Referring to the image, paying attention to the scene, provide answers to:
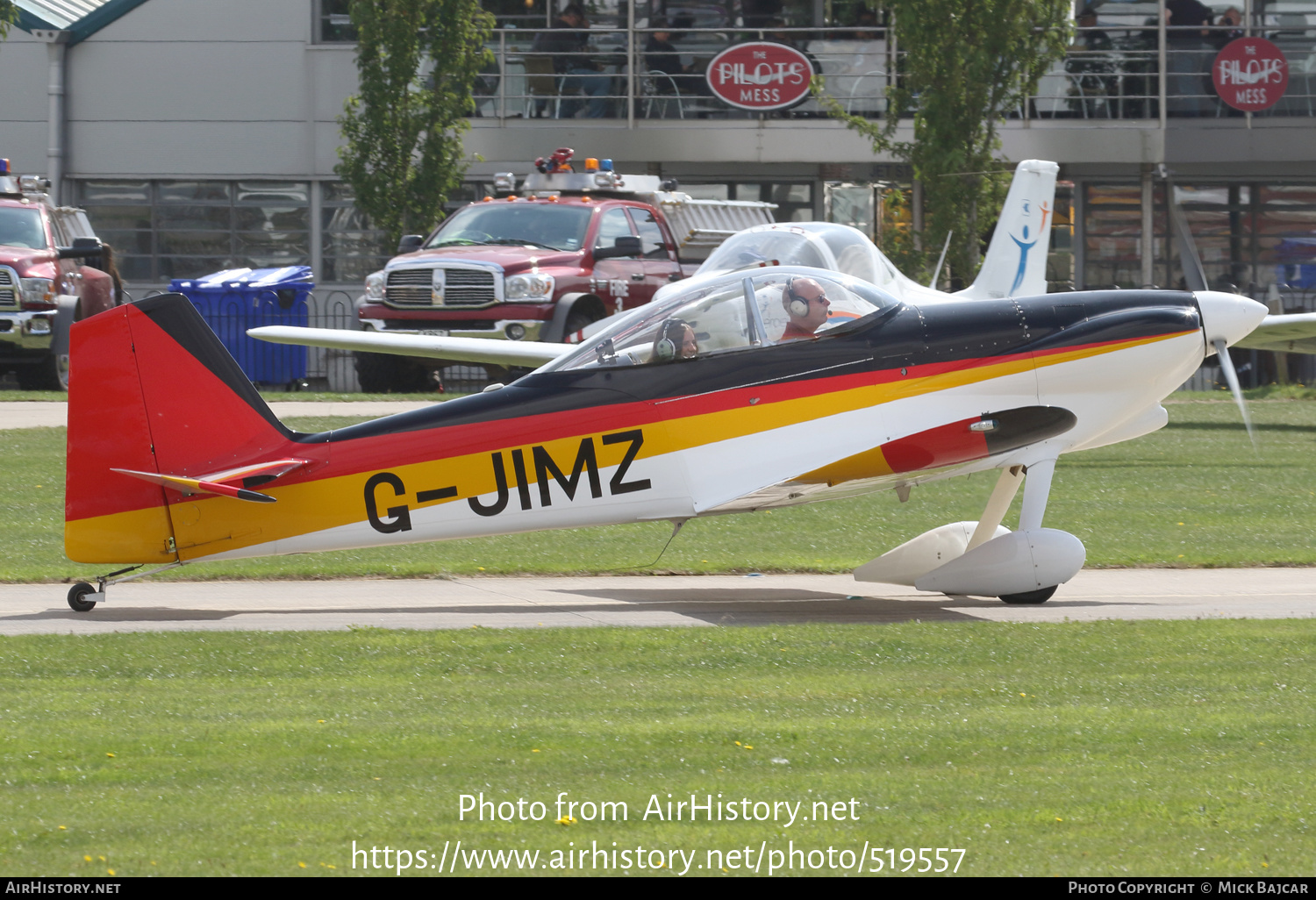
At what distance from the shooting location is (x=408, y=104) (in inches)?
1078

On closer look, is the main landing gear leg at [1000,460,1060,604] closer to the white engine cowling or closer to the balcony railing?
the white engine cowling

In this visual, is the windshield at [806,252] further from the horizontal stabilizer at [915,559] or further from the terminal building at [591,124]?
the terminal building at [591,124]

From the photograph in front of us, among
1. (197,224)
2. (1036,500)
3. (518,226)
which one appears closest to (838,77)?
(518,226)

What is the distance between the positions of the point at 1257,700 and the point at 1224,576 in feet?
13.0

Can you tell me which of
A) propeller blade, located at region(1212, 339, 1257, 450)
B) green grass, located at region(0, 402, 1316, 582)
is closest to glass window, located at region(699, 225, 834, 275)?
green grass, located at region(0, 402, 1316, 582)

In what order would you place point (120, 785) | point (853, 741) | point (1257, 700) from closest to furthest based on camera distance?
point (120, 785), point (853, 741), point (1257, 700)

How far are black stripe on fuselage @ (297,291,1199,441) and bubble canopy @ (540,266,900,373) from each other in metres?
0.05

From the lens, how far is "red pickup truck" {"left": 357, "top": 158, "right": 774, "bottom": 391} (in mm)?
20281

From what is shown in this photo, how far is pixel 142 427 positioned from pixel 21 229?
14.6 meters

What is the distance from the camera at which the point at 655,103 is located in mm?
31016

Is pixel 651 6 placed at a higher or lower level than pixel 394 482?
higher

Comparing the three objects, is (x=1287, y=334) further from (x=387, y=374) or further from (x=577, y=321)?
(x=387, y=374)
